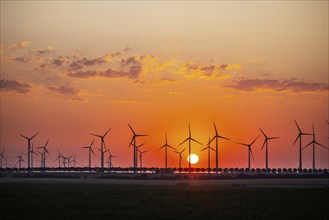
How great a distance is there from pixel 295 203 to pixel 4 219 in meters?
29.3

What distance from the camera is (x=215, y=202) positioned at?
63.9 metres

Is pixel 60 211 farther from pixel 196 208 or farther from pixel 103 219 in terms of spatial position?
pixel 196 208

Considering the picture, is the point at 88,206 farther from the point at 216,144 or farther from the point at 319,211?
the point at 216,144

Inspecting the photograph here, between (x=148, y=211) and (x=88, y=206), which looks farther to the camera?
(x=88, y=206)

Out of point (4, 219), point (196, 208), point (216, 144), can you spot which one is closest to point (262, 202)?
point (196, 208)

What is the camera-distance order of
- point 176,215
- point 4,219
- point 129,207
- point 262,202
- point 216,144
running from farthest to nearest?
point 216,144
point 262,202
point 129,207
point 176,215
point 4,219

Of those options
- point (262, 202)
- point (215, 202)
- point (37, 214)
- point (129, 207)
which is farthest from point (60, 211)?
point (262, 202)

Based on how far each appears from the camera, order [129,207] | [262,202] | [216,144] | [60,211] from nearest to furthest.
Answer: [60,211] → [129,207] → [262,202] → [216,144]

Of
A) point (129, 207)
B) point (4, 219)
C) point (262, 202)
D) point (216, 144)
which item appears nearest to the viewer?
point (4, 219)

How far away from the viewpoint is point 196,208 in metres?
56.7

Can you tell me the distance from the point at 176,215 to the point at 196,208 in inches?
256

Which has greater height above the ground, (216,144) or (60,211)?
(216,144)

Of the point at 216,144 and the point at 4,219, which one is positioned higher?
the point at 216,144

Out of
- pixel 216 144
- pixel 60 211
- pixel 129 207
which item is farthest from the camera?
pixel 216 144
